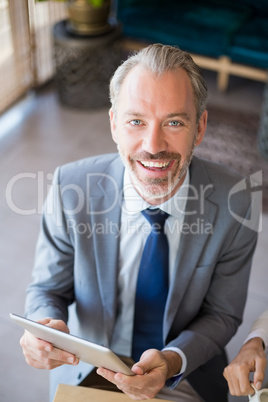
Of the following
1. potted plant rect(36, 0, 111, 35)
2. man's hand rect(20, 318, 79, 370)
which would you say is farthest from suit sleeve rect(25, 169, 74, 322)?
potted plant rect(36, 0, 111, 35)

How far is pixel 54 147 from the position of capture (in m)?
3.45

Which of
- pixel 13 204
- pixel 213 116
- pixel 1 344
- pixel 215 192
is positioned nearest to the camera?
pixel 215 192

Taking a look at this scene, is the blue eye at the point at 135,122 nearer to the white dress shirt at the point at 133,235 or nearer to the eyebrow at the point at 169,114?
the eyebrow at the point at 169,114

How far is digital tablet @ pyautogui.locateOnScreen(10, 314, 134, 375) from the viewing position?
1079 millimetres

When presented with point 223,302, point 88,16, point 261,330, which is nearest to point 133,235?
point 223,302

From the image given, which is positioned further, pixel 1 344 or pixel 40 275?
pixel 1 344

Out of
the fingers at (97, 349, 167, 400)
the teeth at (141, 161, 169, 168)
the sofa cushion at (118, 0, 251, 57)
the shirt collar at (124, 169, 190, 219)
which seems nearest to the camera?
the fingers at (97, 349, 167, 400)

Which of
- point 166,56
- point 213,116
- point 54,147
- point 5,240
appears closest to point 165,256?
point 166,56

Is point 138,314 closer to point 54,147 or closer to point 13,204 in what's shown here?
point 13,204

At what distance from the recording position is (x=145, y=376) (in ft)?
4.00

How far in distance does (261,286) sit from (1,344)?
1.25 metres

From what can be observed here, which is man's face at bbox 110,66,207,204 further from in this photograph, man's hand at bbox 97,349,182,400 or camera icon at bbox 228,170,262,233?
man's hand at bbox 97,349,182,400

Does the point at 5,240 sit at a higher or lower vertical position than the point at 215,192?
lower

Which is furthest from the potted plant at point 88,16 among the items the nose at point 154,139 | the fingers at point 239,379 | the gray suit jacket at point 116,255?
the fingers at point 239,379
